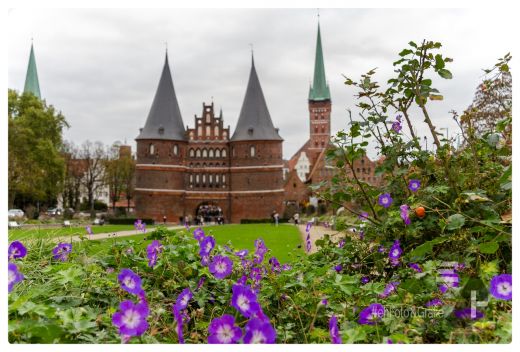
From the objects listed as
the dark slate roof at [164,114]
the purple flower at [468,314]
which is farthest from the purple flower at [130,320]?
the dark slate roof at [164,114]

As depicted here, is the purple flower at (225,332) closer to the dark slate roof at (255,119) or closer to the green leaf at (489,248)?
the green leaf at (489,248)

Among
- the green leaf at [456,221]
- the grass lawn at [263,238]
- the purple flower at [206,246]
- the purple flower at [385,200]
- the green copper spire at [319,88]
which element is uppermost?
the green copper spire at [319,88]

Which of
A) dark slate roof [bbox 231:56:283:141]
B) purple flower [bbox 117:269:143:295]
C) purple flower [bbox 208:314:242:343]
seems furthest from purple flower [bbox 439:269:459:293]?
dark slate roof [bbox 231:56:283:141]

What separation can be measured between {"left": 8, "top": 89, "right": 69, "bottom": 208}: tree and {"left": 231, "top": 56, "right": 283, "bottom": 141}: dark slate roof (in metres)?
17.1

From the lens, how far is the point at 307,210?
188 ft

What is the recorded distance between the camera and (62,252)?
3027 millimetres

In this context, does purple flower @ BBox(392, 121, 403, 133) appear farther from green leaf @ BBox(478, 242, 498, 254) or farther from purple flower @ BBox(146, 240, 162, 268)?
purple flower @ BBox(146, 240, 162, 268)

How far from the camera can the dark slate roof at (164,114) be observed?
158 ft

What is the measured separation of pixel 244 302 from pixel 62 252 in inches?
65.5

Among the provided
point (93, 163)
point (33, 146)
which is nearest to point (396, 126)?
point (33, 146)

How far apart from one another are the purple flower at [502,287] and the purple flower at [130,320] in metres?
1.14
